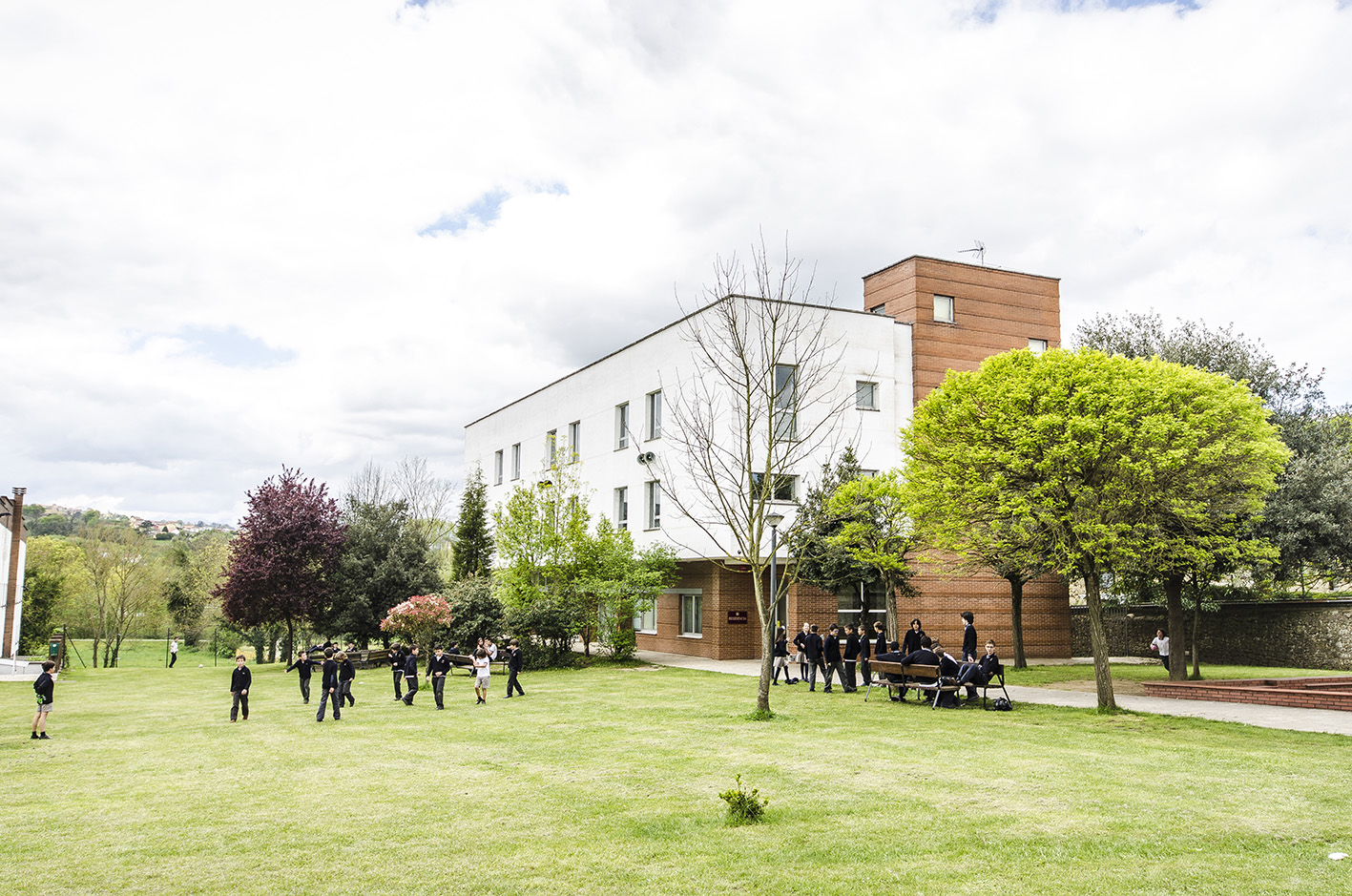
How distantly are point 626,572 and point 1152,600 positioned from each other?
63.0ft

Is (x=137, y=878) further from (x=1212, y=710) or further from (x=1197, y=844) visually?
(x=1212, y=710)

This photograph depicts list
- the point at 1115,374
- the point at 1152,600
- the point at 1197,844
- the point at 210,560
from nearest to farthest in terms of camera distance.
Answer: the point at 1197,844, the point at 1115,374, the point at 1152,600, the point at 210,560

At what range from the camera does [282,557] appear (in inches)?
1348

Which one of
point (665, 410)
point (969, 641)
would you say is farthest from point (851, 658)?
point (665, 410)

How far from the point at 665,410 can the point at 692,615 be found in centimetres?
782

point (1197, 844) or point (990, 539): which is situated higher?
point (990, 539)

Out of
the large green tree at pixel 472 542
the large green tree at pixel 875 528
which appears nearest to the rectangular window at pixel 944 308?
the large green tree at pixel 875 528

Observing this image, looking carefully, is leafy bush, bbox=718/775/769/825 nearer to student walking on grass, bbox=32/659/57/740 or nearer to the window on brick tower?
student walking on grass, bbox=32/659/57/740

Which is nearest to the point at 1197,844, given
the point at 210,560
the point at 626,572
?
the point at 626,572

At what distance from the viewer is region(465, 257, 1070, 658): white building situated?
3172cm

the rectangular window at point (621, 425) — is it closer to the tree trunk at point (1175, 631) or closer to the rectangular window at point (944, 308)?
the rectangular window at point (944, 308)

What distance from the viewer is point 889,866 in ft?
22.7

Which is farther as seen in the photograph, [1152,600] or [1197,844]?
[1152,600]

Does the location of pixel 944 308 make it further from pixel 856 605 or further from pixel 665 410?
pixel 856 605
